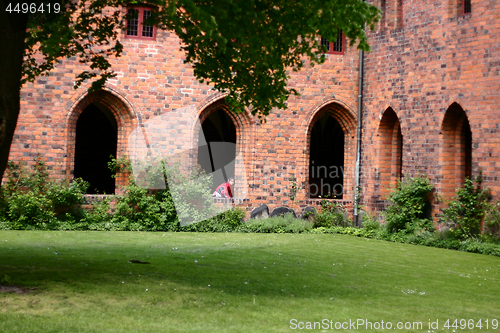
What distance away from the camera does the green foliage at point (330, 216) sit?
1493cm

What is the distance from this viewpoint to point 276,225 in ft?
46.5

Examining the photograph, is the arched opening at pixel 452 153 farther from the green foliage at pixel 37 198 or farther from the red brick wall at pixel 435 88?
the green foliage at pixel 37 198

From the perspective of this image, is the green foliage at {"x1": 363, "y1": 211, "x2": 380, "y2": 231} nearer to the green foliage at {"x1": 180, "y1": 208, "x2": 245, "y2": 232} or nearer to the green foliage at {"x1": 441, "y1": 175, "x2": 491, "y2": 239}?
the green foliage at {"x1": 441, "y1": 175, "x2": 491, "y2": 239}

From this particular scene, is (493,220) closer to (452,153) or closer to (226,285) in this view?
(452,153)

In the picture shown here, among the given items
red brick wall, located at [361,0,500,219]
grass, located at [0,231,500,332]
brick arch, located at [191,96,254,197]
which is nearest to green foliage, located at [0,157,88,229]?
grass, located at [0,231,500,332]

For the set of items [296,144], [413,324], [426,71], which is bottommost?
[413,324]

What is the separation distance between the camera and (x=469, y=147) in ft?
49.3

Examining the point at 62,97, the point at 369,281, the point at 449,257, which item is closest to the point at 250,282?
the point at 369,281

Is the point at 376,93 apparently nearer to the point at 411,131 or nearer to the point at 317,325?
the point at 411,131

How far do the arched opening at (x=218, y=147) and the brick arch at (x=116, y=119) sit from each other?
812 centimetres

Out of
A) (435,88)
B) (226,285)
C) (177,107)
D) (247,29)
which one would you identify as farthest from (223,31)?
(177,107)

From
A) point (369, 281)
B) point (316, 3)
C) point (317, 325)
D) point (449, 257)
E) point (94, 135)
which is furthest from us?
point (94, 135)

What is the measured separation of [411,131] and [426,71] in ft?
5.28

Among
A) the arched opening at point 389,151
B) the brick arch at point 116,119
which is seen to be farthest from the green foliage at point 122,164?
the arched opening at point 389,151
